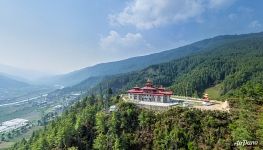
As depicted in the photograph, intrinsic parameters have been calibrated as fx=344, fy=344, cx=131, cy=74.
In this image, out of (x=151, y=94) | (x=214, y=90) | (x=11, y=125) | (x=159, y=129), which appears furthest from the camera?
(x=11, y=125)

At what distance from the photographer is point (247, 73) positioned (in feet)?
349

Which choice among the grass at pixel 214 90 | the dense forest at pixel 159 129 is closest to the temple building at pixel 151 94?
the dense forest at pixel 159 129

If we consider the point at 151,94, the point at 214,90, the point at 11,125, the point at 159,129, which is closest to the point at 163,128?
the point at 159,129

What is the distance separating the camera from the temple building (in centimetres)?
6169

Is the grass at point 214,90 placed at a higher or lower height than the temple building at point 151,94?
lower

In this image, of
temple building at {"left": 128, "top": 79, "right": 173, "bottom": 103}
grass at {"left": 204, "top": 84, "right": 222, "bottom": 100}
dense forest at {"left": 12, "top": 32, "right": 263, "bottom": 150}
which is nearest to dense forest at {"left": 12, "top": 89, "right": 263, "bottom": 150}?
dense forest at {"left": 12, "top": 32, "right": 263, "bottom": 150}

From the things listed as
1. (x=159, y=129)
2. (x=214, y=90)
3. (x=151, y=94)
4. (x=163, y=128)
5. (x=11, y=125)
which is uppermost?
(x=151, y=94)

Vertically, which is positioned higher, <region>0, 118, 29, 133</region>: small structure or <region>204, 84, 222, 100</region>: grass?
<region>204, 84, 222, 100</region>: grass

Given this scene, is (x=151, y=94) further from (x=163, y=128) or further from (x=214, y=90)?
(x=214, y=90)

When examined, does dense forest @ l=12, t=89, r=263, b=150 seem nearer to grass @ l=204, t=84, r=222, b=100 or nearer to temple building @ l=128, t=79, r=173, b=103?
temple building @ l=128, t=79, r=173, b=103

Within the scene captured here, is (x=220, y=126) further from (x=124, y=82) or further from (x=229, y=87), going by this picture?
(x=124, y=82)

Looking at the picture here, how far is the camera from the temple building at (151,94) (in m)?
61.7

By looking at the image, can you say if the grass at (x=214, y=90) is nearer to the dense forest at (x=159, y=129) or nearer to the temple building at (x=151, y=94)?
the temple building at (x=151, y=94)

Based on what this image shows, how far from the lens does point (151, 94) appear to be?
62844mm
